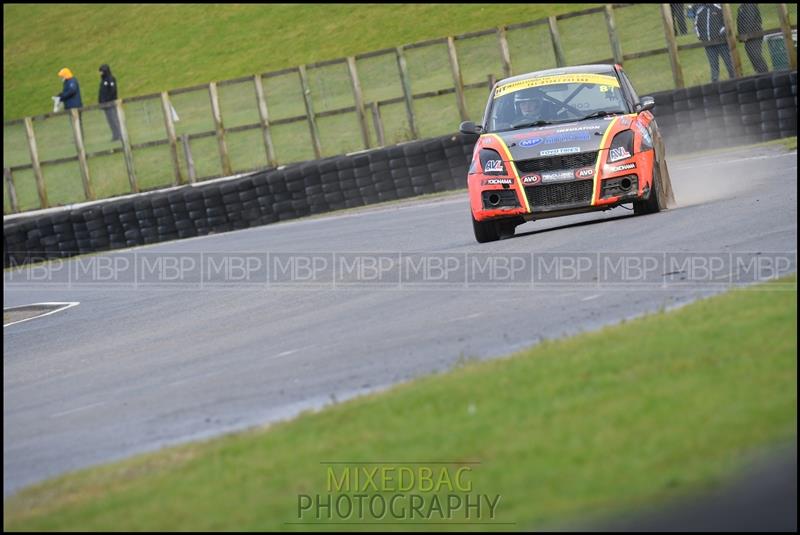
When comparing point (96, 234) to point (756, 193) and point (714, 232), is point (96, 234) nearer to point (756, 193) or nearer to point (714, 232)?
point (756, 193)

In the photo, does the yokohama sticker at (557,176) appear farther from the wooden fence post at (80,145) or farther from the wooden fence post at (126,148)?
the wooden fence post at (80,145)

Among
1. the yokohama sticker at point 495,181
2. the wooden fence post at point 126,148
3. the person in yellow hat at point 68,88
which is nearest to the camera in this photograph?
the yokohama sticker at point 495,181

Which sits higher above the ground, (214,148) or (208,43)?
(208,43)

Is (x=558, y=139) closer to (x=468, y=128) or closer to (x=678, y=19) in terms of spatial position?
(x=468, y=128)

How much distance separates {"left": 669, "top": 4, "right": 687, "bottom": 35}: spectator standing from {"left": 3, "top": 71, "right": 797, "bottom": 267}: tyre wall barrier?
3.34 m

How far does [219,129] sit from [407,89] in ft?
13.9

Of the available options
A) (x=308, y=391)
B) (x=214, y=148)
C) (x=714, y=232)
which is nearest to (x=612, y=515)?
(x=308, y=391)

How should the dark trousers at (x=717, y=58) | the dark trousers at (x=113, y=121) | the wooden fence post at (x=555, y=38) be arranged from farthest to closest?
the dark trousers at (x=113, y=121)
the wooden fence post at (x=555, y=38)
the dark trousers at (x=717, y=58)

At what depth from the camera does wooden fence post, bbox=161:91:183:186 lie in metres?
30.5

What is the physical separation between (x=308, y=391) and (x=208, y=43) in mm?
57132

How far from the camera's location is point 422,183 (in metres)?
23.7

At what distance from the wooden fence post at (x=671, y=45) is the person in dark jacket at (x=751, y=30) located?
1.15 meters

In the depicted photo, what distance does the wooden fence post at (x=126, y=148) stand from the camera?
102ft

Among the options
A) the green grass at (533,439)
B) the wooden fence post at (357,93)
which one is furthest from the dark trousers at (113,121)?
the green grass at (533,439)
